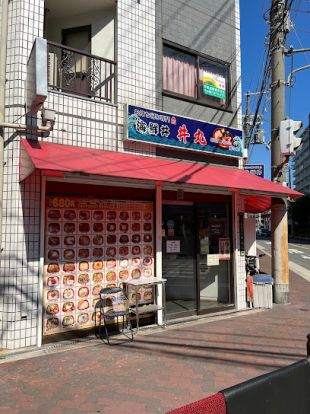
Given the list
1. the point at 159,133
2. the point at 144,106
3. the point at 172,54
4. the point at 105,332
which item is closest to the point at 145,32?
the point at 172,54

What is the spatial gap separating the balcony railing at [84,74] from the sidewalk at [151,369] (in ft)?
15.2

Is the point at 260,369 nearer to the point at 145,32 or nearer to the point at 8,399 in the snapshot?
the point at 8,399

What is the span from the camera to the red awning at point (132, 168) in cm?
564

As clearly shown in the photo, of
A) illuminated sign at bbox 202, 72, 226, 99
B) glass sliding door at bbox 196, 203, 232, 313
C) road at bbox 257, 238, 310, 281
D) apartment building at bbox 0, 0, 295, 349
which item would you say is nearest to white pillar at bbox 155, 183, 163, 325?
apartment building at bbox 0, 0, 295, 349

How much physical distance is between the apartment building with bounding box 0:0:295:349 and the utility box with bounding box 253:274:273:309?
1.15 feet

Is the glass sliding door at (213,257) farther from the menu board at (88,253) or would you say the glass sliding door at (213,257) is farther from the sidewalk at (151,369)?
the menu board at (88,253)

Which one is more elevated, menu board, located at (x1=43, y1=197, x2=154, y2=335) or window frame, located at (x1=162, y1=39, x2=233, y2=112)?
window frame, located at (x1=162, y1=39, x2=233, y2=112)

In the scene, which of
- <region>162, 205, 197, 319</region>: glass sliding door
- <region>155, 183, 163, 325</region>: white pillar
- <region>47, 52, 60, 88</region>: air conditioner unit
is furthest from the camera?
<region>162, 205, 197, 319</region>: glass sliding door

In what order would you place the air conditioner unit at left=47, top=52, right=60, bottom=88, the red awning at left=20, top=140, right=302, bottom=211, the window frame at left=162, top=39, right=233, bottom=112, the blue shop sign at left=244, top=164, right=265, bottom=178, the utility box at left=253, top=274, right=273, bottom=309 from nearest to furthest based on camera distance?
the red awning at left=20, top=140, right=302, bottom=211 → the air conditioner unit at left=47, top=52, right=60, bottom=88 → the window frame at left=162, top=39, right=233, bottom=112 → the utility box at left=253, top=274, right=273, bottom=309 → the blue shop sign at left=244, top=164, right=265, bottom=178

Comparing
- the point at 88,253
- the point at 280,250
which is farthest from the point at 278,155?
the point at 88,253

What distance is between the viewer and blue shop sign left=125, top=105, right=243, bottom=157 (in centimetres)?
743

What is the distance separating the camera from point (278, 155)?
1013 centimetres

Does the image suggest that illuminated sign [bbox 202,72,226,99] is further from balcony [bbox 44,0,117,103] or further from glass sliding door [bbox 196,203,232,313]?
glass sliding door [bbox 196,203,232,313]

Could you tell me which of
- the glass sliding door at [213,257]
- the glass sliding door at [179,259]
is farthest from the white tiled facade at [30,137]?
the glass sliding door at [213,257]
